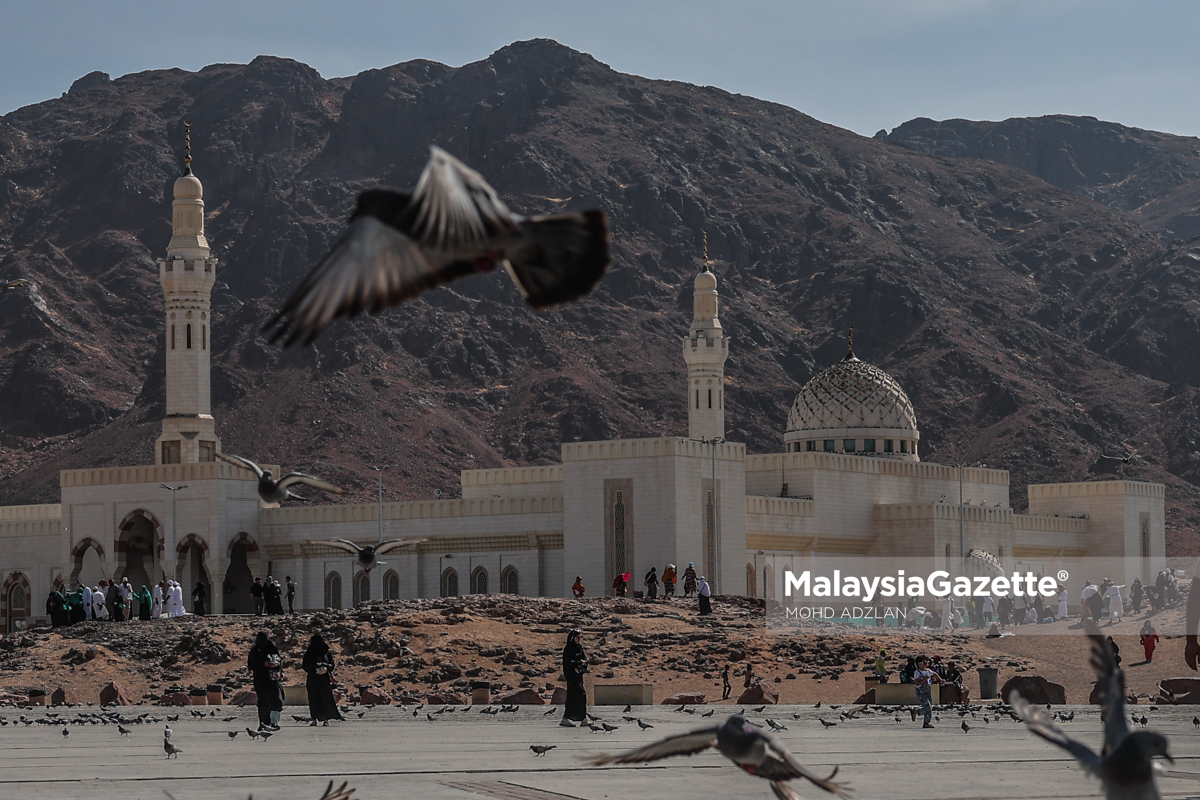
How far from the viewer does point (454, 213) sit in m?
4.68

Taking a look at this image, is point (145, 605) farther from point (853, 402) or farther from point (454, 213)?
point (454, 213)

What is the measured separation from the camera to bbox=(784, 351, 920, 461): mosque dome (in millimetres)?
60031

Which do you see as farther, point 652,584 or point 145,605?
point 652,584

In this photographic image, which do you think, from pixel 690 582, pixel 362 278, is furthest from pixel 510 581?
pixel 362 278

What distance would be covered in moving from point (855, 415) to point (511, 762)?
151ft

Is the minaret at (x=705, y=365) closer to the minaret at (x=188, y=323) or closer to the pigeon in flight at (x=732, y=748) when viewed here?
the minaret at (x=188, y=323)

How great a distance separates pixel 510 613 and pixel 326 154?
119659 millimetres

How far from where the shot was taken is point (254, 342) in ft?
381

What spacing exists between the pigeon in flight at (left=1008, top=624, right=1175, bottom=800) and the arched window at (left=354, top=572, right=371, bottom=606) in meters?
46.0

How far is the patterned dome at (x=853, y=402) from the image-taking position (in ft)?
197

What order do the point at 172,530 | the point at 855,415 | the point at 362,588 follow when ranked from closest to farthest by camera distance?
the point at 172,530
the point at 362,588
the point at 855,415

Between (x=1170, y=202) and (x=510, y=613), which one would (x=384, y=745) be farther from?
(x=1170, y=202)

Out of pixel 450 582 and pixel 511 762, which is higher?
pixel 450 582

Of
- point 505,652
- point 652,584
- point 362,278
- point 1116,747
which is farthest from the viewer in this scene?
point 652,584
